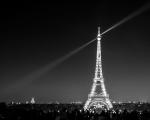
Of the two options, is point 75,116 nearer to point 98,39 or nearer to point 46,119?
point 46,119

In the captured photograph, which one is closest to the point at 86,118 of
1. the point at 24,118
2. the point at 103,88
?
the point at 24,118

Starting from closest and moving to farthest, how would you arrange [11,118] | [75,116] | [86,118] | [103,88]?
[11,118] → [86,118] → [75,116] → [103,88]

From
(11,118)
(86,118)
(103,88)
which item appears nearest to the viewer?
(11,118)

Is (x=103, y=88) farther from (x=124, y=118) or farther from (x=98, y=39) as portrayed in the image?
(x=124, y=118)

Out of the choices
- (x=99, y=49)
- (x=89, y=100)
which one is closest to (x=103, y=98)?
(x=89, y=100)

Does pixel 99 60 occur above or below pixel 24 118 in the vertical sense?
above

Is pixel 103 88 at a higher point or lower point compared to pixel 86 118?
higher

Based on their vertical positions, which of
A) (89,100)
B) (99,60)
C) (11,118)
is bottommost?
(11,118)

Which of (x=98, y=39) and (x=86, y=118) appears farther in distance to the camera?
(x=98, y=39)

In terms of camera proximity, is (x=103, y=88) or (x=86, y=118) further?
(x=103, y=88)
